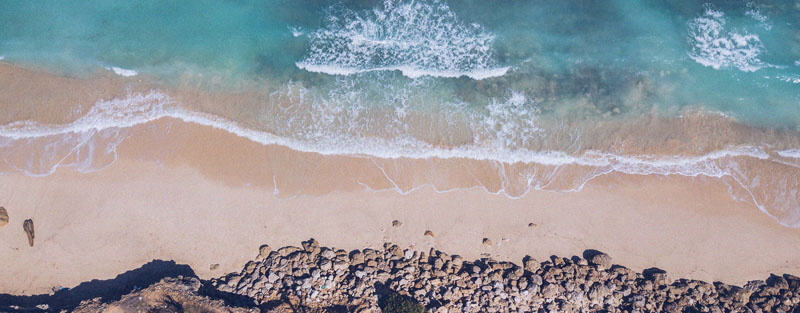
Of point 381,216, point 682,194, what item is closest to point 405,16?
point 381,216

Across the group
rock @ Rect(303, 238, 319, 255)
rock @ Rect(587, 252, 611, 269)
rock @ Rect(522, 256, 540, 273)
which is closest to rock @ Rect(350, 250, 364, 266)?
rock @ Rect(303, 238, 319, 255)

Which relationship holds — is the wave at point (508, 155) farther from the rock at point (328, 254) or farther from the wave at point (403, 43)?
the rock at point (328, 254)

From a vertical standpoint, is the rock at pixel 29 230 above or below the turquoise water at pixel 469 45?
below

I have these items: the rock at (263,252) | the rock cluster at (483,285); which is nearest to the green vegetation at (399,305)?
the rock cluster at (483,285)

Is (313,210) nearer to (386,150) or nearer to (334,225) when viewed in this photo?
(334,225)

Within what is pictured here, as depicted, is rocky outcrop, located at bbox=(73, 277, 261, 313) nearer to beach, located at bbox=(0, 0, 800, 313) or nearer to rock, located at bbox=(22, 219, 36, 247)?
beach, located at bbox=(0, 0, 800, 313)
